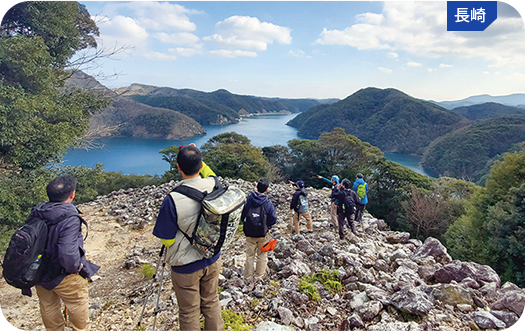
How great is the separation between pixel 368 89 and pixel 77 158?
10607 cm

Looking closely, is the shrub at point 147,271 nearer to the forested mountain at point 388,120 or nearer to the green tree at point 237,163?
the green tree at point 237,163

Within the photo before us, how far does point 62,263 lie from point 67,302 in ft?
1.83

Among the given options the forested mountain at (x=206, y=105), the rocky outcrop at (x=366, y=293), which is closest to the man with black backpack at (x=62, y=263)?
the rocky outcrop at (x=366, y=293)

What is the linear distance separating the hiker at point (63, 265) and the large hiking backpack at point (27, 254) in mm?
47

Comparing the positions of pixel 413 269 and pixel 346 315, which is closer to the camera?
pixel 346 315

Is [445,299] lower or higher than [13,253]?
lower

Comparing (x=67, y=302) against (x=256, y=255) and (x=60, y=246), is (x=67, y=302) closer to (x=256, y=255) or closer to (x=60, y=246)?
(x=60, y=246)

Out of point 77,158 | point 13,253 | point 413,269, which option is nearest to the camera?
point 13,253

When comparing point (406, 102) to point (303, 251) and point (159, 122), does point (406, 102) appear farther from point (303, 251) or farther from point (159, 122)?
point (303, 251)

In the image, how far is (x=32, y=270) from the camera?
7.47ft

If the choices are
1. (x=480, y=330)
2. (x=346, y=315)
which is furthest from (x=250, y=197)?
(x=480, y=330)

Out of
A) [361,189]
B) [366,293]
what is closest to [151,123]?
[361,189]

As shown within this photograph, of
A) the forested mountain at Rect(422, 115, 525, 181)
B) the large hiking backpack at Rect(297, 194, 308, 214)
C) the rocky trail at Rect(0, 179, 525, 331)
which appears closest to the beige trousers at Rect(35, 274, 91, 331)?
the rocky trail at Rect(0, 179, 525, 331)

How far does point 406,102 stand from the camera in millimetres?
87188
